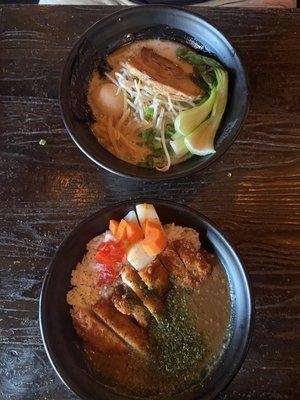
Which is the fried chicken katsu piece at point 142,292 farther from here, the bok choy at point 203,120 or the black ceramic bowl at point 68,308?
the bok choy at point 203,120

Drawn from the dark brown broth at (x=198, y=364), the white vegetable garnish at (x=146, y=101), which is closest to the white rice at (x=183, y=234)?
the dark brown broth at (x=198, y=364)

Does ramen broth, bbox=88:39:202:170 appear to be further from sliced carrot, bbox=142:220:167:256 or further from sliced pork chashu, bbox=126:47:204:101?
sliced carrot, bbox=142:220:167:256

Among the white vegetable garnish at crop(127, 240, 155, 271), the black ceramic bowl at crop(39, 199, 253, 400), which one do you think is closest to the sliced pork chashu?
the black ceramic bowl at crop(39, 199, 253, 400)

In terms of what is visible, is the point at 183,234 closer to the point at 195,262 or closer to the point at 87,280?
the point at 195,262

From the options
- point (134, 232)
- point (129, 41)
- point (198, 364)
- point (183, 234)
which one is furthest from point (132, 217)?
point (129, 41)

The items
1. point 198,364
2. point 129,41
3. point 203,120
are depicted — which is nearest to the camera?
point 198,364

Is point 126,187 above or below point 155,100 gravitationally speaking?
below
